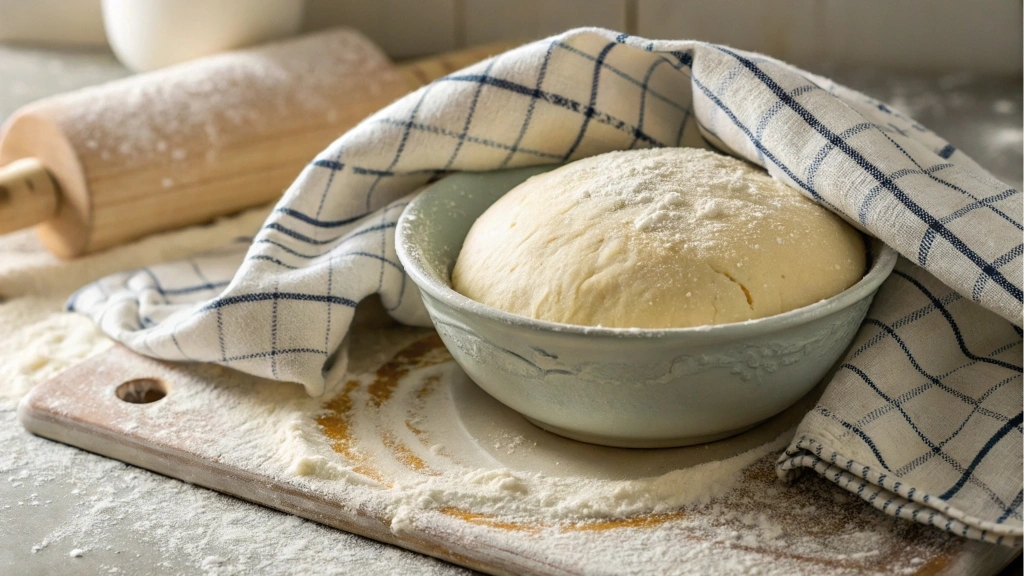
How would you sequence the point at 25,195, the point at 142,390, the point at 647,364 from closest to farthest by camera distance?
the point at 647,364
the point at 142,390
the point at 25,195

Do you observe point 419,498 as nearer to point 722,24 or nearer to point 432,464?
point 432,464

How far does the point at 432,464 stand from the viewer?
0.77m

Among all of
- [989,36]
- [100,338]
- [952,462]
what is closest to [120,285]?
[100,338]

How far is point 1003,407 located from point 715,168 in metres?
0.29

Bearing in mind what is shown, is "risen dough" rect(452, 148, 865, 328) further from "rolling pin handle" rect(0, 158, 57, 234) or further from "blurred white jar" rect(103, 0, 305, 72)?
"blurred white jar" rect(103, 0, 305, 72)

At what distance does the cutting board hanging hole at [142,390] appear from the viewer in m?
0.91

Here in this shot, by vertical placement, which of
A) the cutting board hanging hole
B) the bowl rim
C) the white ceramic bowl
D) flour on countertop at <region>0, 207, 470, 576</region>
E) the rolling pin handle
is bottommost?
the cutting board hanging hole

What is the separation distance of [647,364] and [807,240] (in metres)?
0.17

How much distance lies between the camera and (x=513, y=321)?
68 centimetres


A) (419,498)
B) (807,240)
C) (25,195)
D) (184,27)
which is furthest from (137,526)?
(184,27)

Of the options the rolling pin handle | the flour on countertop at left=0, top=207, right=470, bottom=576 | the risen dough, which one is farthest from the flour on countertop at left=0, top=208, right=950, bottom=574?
the rolling pin handle

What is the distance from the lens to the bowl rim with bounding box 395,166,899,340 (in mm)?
649

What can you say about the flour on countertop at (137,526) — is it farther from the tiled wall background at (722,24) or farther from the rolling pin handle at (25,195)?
the tiled wall background at (722,24)

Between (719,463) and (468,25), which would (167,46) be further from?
(719,463)
